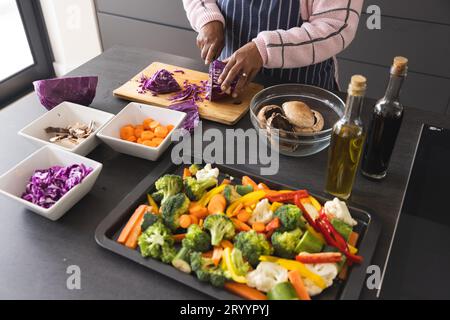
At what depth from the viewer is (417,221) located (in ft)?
4.22

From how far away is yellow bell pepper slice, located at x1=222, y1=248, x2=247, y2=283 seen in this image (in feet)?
2.91

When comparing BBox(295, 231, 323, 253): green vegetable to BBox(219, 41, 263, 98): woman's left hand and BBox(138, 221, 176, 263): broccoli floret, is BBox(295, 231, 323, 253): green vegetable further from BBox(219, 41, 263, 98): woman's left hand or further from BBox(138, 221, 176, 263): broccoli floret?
BBox(219, 41, 263, 98): woman's left hand

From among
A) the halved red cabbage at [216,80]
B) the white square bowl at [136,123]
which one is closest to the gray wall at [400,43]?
the halved red cabbage at [216,80]

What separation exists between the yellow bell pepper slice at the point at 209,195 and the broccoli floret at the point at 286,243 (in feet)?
0.71

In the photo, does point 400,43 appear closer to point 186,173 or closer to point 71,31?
point 186,173

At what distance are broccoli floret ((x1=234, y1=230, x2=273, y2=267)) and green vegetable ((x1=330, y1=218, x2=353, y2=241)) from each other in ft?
0.54

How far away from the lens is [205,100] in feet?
4.90

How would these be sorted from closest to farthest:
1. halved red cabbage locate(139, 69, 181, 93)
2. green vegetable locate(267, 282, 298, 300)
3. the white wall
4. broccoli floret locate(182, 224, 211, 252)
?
green vegetable locate(267, 282, 298, 300)
broccoli floret locate(182, 224, 211, 252)
halved red cabbage locate(139, 69, 181, 93)
the white wall

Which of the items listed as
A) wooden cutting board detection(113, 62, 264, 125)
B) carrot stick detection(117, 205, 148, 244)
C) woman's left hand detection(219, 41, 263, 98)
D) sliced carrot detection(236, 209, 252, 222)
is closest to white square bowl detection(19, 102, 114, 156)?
wooden cutting board detection(113, 62, 264, 125)

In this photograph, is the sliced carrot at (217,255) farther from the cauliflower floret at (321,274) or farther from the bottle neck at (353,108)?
the bottle neck at (353,108)

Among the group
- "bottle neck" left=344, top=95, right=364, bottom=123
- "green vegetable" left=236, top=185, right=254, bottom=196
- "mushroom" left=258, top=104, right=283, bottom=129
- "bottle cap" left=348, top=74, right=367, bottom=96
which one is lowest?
"green vegetable" left=236, top=185, right=254, bottom=196

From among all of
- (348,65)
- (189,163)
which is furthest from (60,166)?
(348,65)

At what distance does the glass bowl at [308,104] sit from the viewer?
4.00 ft
